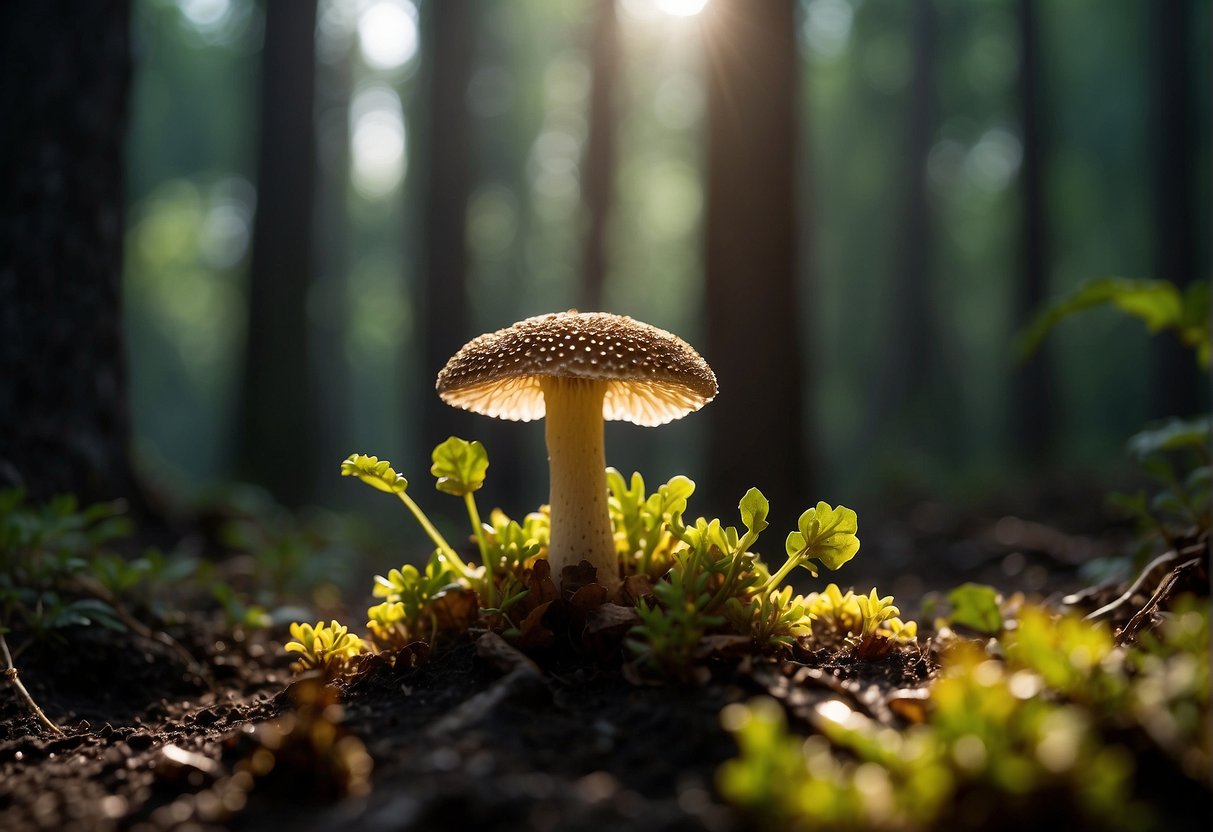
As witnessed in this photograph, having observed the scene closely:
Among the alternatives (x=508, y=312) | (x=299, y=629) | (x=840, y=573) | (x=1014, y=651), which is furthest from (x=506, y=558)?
(x=508, y=312)

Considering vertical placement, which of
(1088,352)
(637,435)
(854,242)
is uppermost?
(854,242)

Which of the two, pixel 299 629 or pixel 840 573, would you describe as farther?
pixel 840 573

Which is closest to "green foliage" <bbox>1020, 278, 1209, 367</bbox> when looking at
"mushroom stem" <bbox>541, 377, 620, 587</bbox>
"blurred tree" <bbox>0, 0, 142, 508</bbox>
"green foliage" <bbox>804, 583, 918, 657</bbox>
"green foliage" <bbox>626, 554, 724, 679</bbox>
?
"green foliage" <bbox>804, 583, 918, 657</bbox>

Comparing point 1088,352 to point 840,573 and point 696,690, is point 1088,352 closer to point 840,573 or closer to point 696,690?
point 840,573

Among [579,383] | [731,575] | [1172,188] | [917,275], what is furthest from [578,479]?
[917,275]

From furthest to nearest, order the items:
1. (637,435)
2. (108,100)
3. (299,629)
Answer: (637,435)
(108,100)
(299,629)

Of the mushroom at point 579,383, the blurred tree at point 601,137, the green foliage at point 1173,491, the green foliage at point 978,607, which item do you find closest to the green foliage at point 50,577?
the mushroom at point 579,383

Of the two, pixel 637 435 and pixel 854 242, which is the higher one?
pixel 854 242

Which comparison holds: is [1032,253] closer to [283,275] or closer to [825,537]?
[283,275]
